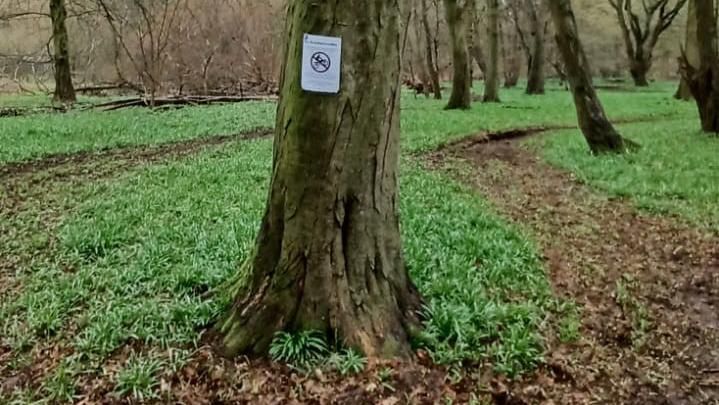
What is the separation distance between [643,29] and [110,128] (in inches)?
1121

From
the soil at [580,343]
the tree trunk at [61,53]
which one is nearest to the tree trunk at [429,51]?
the tree trunk at [61,53]

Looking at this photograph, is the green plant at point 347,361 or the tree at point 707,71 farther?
the tree at point 707,71

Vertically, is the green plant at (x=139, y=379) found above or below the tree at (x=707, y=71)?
below

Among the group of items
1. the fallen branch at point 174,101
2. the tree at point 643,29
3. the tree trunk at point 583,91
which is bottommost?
the fallen branch at point 174,101

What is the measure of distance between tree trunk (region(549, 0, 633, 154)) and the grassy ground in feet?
2.35

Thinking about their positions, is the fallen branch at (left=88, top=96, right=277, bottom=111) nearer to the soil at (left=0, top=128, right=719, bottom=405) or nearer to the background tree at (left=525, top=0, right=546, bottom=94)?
the background tree at (left=525, top=0, right=546, bottom=94)

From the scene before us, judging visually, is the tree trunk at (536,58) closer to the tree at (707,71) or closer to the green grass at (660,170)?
the tree at (707,71)

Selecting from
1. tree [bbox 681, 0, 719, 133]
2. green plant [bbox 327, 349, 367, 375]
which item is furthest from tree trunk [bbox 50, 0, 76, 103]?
green plant [bbox 327, 349, 367, 375]

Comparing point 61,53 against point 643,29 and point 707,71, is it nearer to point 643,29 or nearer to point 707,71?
point 707,71

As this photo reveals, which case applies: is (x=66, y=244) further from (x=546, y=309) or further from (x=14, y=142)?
(x=14, y=142)

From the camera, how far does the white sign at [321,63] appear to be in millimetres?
3305

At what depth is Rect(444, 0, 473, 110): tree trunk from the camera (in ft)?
60.9

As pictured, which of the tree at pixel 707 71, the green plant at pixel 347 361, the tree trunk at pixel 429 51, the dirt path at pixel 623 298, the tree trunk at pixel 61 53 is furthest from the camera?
the tree trunk at pixel 429 51

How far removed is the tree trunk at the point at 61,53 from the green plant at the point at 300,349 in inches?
754
